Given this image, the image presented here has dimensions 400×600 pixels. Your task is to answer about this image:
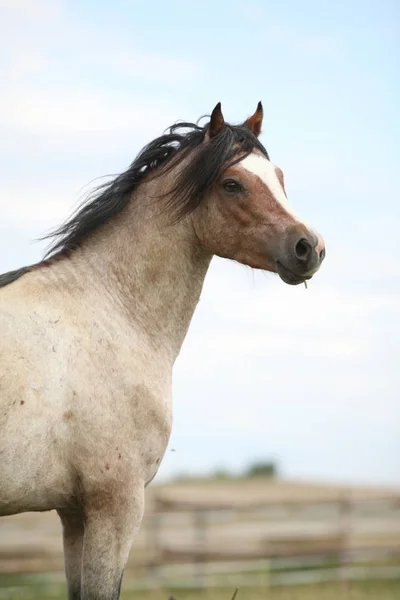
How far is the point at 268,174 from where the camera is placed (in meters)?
5.23

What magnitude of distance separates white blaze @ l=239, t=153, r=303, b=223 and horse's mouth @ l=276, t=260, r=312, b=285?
317 millimetres

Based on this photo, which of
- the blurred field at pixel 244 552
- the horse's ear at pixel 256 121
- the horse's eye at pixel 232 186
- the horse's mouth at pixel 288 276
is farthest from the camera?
the blurred field at pixel 244 552

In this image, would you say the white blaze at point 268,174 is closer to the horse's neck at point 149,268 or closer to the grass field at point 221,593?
the horse's neck at point 149,268

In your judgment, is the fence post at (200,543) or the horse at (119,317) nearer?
the horse at (119,317)

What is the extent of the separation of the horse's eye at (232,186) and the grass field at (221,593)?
9051mm

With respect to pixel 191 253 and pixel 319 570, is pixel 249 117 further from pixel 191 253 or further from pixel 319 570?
pixel 319 570

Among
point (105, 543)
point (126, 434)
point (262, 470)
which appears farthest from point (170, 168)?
point (262, 470)

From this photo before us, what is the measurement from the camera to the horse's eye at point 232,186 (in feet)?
17.0

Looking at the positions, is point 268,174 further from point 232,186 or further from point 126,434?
point 126,434

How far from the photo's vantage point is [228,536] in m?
16.5

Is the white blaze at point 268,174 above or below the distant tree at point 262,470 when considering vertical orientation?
above

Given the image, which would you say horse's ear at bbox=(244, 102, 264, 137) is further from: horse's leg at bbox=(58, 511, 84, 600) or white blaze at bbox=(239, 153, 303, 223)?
horse's leg at bbox=(58, 511, 84, 600)

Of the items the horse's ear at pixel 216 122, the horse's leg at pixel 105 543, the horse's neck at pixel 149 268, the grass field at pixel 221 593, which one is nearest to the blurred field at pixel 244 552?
the grass field at pixel 221 593

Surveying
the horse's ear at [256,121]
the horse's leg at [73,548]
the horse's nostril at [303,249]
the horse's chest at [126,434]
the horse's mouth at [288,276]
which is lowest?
the horse's leg at [73,548]
